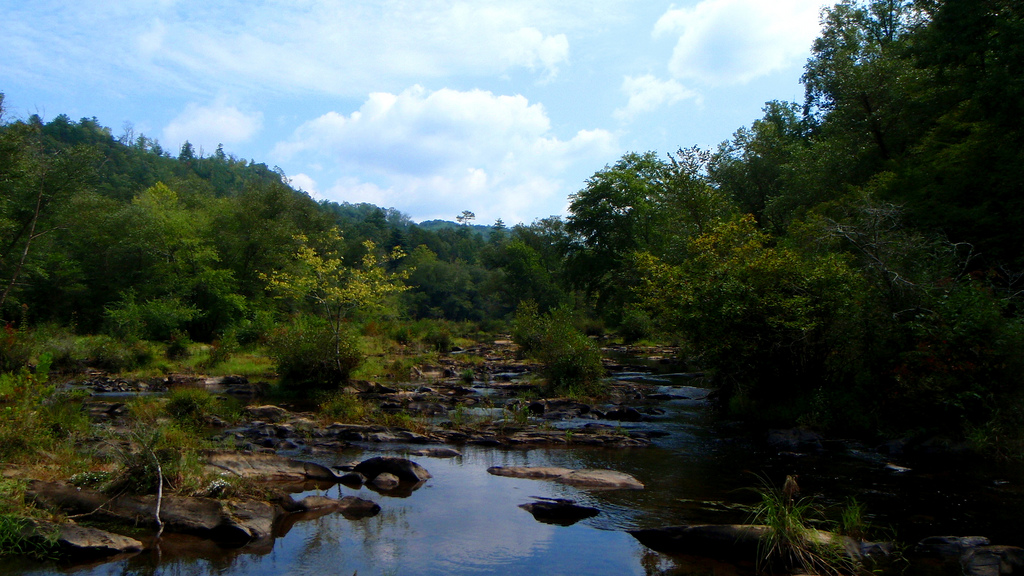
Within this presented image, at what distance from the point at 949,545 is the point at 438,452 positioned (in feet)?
32.9

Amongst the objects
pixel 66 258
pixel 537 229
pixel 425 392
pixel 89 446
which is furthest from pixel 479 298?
pixel 89 446

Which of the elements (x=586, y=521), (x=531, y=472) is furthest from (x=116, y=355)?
(x=586, y=521)

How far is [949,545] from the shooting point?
8.75m

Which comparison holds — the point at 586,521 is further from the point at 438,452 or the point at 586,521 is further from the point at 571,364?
the point at 571,364

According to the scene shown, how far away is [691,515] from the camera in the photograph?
1045 centimetres

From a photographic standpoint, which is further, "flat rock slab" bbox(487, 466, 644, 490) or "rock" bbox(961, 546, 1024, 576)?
"flat rock slab" bbox(487, 466, 644, 490)

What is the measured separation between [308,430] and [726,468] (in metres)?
10.3

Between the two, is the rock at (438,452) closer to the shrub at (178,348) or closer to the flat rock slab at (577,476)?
the flat rock slab at (577,476)

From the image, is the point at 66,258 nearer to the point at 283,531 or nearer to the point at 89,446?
the point at 89,446

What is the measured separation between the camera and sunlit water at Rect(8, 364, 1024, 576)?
329 inches

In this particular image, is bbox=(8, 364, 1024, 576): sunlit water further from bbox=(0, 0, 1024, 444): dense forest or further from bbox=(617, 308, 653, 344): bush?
bbox=(617, 308, 653, 344): bush

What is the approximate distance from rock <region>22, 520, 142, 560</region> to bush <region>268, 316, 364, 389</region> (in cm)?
1569

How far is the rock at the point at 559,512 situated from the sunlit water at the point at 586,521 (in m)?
0.21

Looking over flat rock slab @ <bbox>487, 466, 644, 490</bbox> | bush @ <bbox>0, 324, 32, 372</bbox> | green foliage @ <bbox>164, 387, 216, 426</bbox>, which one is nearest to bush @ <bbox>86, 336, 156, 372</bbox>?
bush @ <bbox>0, 324, 32, 372</bbox>
